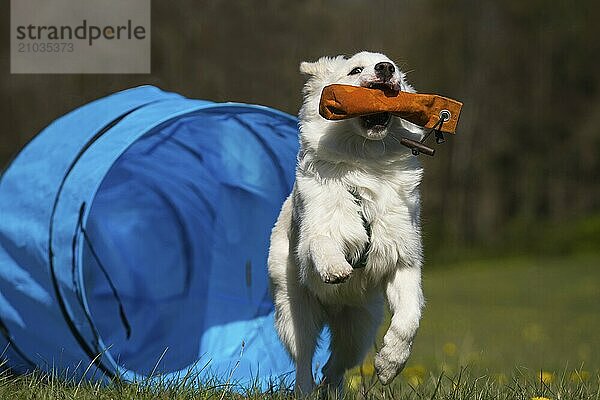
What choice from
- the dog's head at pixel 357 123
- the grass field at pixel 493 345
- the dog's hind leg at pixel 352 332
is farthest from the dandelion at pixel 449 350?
the dog's head at pixel 357 123

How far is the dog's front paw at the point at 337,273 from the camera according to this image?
4062mm

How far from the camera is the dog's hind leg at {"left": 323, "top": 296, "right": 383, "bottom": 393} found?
529 centimetres

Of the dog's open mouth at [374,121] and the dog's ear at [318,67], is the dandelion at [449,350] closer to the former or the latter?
the dog's ear at [318,67]

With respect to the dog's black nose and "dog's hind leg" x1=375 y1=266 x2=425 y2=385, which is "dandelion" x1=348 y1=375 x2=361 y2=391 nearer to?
"dog's hind leg" x1=375 y1=266 x2=425 y2=385

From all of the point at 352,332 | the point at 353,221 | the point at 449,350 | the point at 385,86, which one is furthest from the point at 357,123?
the point at 449,350

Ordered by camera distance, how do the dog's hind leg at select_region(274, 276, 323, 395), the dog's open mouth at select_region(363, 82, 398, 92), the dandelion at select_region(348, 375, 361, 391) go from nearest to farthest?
the dog's open mouth at select_region(363, 82, 398, 92) → the dog's hind leg at select_region(274, 276, 323, 395) → the dandelion at select_region(348, 375, 361, 391)

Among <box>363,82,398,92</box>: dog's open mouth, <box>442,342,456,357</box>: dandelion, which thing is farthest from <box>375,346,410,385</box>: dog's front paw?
<box>442,342,456,357</box>: dandelion

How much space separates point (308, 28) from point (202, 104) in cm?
1577

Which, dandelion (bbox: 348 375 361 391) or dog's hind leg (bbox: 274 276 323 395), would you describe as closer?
dog's hind leg (bbox: 274 276 323 395)

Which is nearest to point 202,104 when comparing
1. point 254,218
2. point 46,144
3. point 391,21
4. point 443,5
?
point 46,144

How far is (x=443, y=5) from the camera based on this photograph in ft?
80.2

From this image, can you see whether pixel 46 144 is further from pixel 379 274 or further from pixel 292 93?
pixel 292 93

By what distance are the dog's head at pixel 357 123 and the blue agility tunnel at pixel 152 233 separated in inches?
44.5

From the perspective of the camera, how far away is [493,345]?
418 inches
